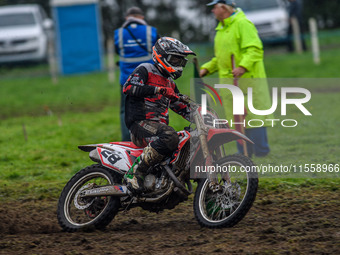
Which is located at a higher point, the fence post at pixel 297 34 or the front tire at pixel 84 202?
the front tire at pixel 84 202

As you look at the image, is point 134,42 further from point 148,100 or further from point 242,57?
point 148,100

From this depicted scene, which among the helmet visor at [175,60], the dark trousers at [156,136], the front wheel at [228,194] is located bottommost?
the front wheel at [228,194]

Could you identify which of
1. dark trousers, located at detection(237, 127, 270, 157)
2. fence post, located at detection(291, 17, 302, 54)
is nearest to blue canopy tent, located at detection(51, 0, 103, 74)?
fence post, located at detection(291, 17, 302, 54)

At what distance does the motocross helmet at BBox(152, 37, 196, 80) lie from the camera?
6414 mm

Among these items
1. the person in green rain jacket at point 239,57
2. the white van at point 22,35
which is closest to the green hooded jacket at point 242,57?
the person in green rain jacket at point 239,57

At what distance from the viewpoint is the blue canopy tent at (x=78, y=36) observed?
2455 centimetres

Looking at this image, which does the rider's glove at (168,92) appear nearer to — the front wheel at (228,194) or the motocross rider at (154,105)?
the motocross rider at (154,105)

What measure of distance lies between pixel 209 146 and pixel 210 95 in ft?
2.64

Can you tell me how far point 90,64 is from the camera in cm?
2481

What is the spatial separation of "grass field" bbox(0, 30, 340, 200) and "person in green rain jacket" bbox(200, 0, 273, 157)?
0.62 meters

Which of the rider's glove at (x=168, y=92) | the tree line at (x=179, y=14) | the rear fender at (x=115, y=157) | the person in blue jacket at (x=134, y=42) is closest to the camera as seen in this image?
the rider's glove at (x=168, y=92)

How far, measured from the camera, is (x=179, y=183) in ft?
20.7

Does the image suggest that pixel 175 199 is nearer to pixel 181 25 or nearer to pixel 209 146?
pixel 209 146

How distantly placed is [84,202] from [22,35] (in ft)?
61.6
